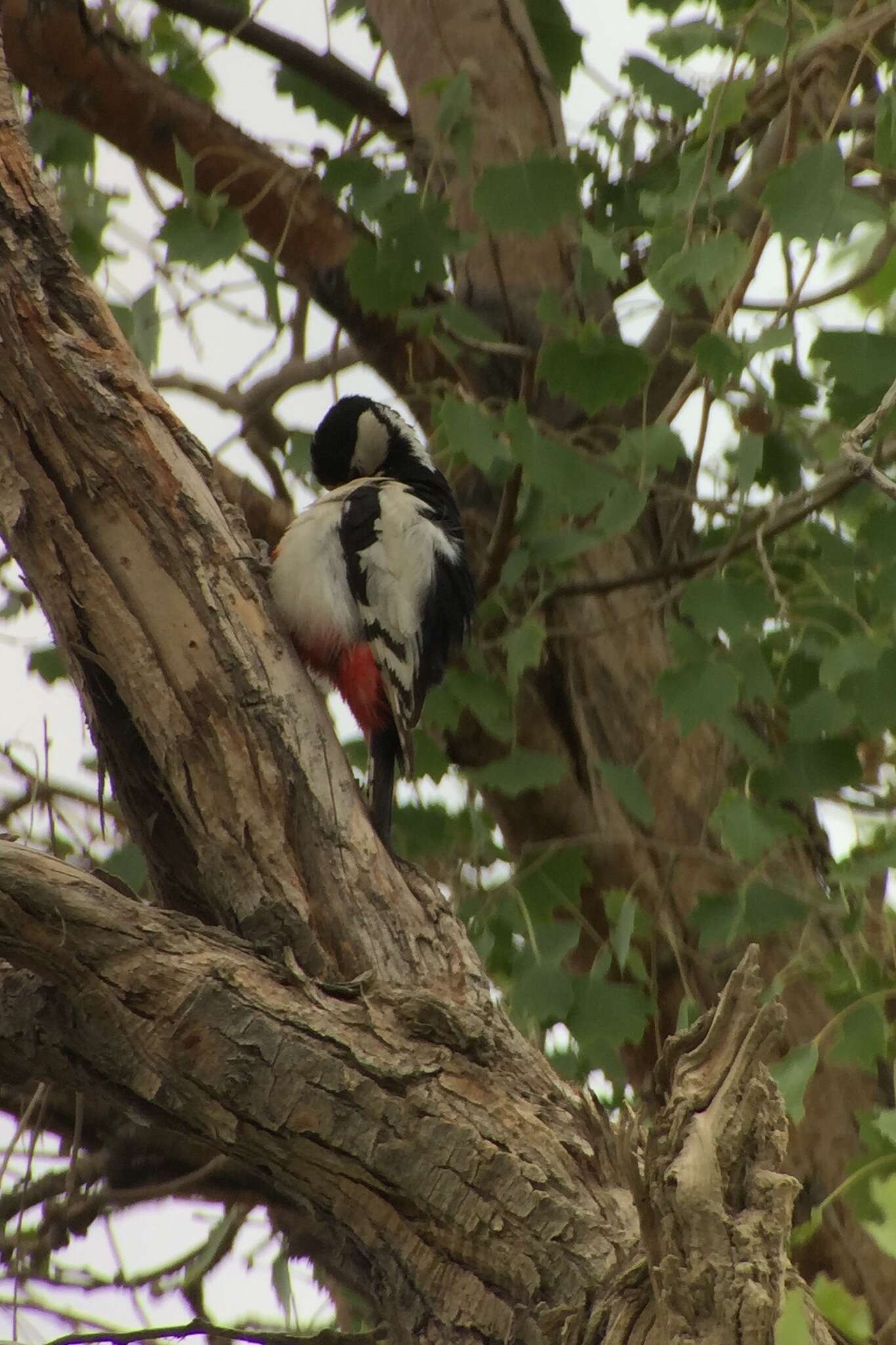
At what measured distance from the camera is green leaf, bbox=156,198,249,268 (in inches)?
90.1

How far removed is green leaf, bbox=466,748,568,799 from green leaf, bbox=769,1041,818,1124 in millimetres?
613

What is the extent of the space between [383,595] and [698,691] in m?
0.72

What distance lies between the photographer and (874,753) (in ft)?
9.31

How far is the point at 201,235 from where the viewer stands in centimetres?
232

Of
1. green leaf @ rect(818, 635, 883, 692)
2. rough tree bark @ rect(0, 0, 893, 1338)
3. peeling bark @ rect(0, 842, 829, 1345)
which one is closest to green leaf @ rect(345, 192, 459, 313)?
rough tree bark @ rect(0, 0, 893, 1338)

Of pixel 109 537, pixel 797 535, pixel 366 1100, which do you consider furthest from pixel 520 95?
pixel 366 1100

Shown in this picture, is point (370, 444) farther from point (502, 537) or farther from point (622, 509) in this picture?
point (622, 509)

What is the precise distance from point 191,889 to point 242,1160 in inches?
12.6

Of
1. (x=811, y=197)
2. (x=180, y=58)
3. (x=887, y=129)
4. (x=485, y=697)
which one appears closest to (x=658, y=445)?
(x=811, y=197)

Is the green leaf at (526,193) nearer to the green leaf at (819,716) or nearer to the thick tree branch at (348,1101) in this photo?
the green leaf at (819,716)

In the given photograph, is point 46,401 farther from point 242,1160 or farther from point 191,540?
point 242,1160

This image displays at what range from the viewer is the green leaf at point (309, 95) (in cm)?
282

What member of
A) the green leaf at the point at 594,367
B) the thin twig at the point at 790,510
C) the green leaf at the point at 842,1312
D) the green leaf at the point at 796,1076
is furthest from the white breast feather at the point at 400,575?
the green leaf at the point at 842,1312

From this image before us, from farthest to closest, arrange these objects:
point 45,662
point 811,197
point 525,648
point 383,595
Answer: point 383,595 < point 45,662 < point 525,648 < point 811,197
